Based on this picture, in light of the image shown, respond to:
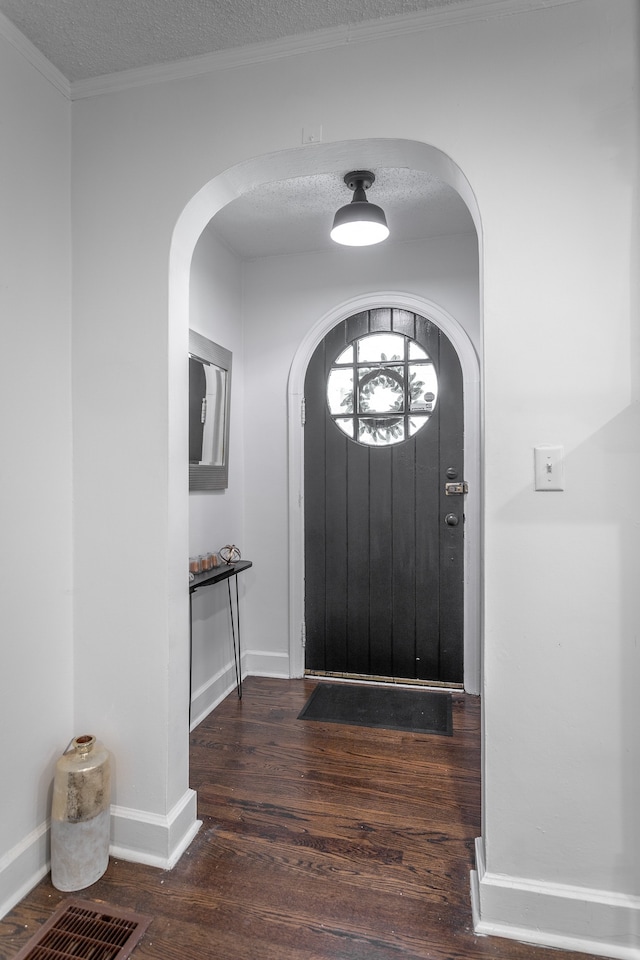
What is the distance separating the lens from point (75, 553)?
71.7 inches

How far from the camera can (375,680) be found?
3.05m

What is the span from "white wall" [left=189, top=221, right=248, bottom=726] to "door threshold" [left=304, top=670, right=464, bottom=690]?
0.50m

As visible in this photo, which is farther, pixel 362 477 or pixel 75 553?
pixel 362 477

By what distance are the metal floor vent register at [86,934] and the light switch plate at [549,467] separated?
158cm

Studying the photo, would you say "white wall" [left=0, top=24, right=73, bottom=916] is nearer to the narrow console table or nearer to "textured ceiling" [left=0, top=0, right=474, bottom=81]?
"textured ceiling" [left=0, top=0, right=474, bottom=81]

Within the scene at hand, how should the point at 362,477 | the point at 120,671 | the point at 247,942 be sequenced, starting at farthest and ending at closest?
1. the point at 362,477
2. the point at 120,671
3. the point at 247,942

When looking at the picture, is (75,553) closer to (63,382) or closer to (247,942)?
(63,382)

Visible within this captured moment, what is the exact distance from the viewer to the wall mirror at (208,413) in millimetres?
2600

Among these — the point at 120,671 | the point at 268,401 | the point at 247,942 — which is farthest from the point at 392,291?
the point at 247,942

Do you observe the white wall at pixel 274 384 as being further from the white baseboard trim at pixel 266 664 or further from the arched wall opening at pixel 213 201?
the arched wall opening at pixel 213 201

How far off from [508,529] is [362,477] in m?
1.60

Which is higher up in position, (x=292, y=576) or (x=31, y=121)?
(x=31, y=121)

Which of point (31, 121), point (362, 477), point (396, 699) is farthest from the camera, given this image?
point (362, 477)

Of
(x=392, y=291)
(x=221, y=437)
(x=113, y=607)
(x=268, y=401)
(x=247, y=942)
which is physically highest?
(x=392, y=291)
